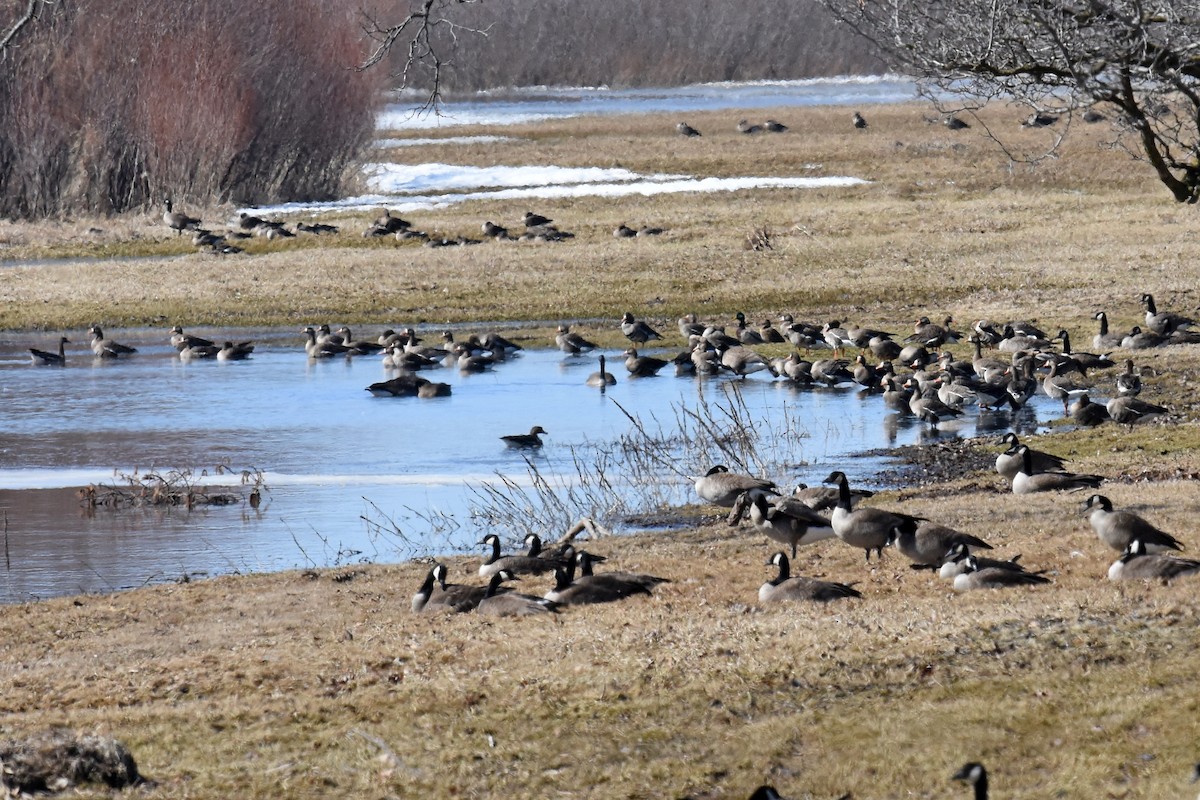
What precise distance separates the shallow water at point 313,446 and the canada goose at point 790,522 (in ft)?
12.3

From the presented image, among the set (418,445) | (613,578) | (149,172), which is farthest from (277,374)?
(149,172)

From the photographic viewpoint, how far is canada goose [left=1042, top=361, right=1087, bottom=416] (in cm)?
2284

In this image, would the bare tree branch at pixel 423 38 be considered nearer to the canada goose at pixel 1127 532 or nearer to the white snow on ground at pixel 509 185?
the canada goose at pixel 1127 532

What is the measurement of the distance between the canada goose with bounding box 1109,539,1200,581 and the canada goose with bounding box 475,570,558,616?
4244 millimetres

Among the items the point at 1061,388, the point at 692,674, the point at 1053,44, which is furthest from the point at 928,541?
the point at 1061,388

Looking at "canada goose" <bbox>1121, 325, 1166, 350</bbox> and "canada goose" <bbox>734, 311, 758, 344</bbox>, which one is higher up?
"canada goose" <bbox>1121, 325, 1166, 350</bbox>

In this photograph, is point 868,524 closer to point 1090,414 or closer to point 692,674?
point 692,674

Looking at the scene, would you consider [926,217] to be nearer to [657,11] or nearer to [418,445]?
[418,445]

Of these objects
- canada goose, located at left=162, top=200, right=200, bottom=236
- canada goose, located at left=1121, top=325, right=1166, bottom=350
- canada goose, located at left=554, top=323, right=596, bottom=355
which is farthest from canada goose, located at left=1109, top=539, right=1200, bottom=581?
canada goose, located at left=162, top=200, right=200, bottom=236

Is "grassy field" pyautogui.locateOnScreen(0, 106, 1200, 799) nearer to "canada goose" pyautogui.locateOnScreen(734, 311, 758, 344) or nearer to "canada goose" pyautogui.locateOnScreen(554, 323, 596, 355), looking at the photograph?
"canada goose" pyautogui.locateOnScreen(734, 311, 758, 344)

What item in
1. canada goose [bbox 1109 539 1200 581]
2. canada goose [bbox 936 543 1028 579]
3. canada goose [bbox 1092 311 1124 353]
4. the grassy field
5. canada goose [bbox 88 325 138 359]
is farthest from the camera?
canada goose [bbox 88 325 138 359]

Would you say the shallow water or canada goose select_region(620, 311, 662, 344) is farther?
canada goose select_region(620, 311, 662, 344)

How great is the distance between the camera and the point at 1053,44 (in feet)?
43.7

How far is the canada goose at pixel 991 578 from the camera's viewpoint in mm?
11164
